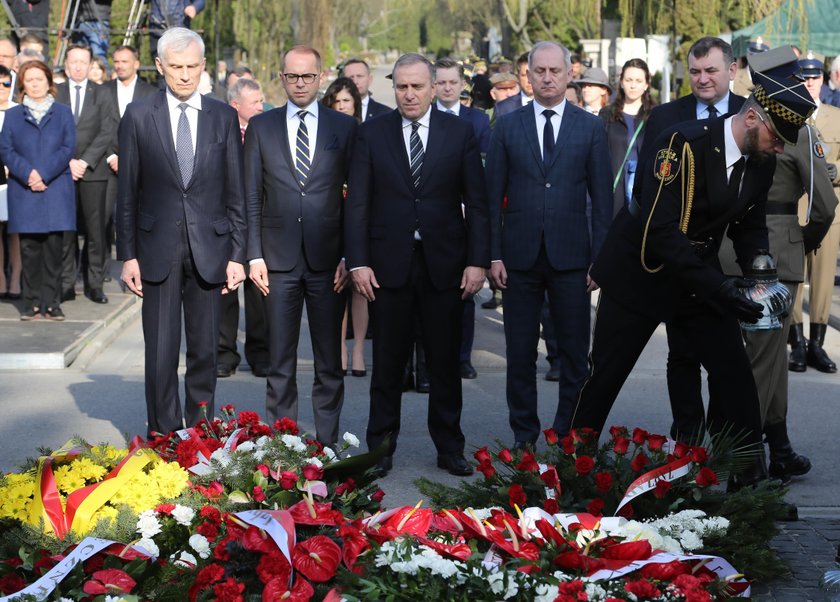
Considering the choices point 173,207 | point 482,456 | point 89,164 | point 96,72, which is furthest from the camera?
point 96,72

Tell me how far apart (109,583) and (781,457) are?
3857 millimetres

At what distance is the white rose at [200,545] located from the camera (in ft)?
15.6

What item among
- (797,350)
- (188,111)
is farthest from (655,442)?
(797,350)

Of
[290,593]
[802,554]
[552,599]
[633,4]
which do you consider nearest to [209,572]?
[290,593]

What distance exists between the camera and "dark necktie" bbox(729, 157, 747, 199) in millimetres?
5711

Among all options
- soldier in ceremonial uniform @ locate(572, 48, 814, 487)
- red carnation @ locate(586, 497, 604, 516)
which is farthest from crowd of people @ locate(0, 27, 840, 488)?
red carnation @ locate(586, 497, 604, 516)

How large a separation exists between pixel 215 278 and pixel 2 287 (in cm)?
629

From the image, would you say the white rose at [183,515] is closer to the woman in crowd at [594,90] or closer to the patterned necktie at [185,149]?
the patterned necktie at [185,149]

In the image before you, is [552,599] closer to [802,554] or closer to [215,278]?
[802,554]

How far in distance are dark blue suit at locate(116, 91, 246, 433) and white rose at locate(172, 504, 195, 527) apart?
2.27m

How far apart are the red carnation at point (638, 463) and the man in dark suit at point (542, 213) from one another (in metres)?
1.75

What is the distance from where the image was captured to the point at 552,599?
14.1ft

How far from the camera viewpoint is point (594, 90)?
446 inches

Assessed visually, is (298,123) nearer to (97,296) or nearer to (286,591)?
(286,591)
